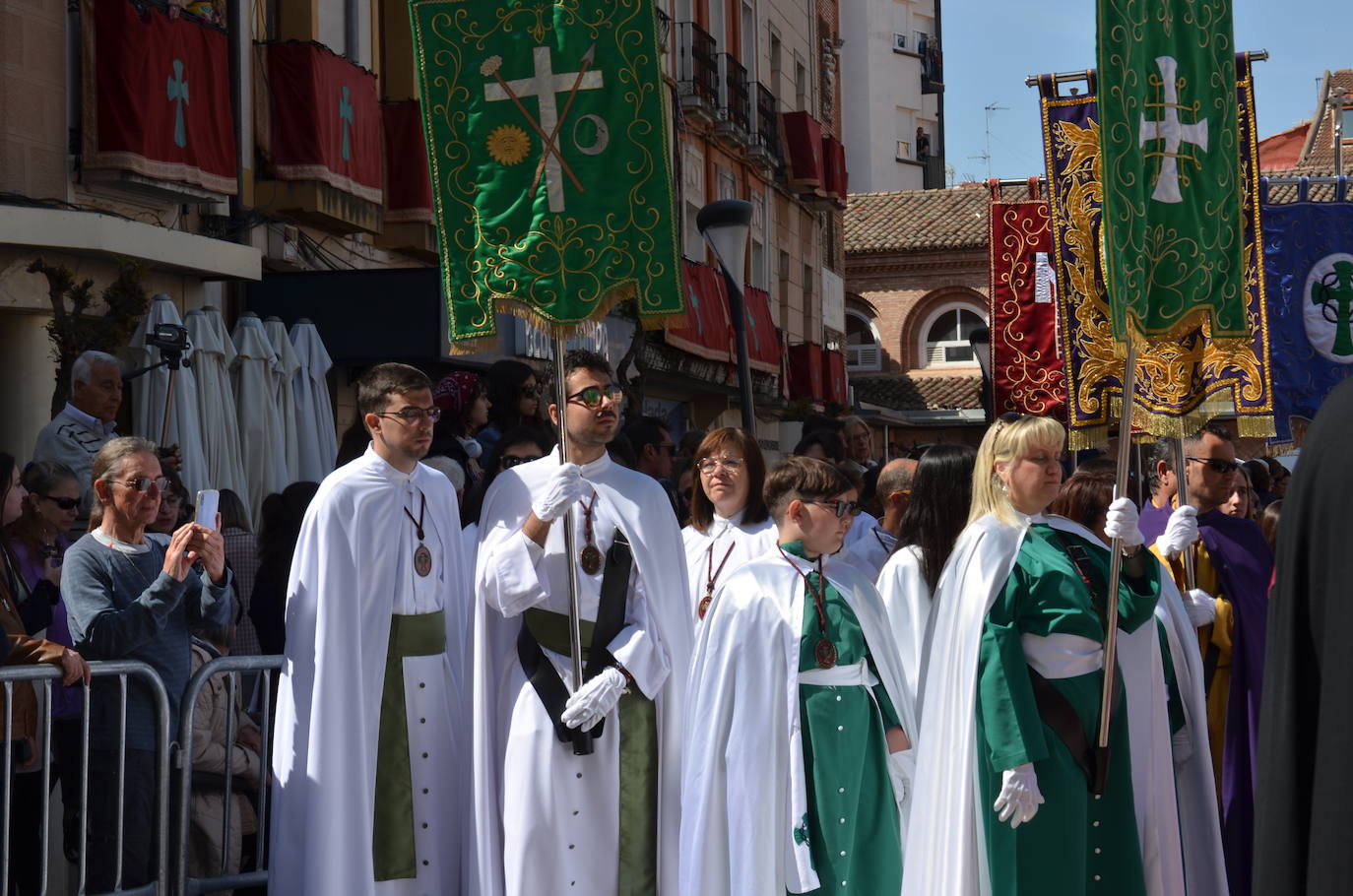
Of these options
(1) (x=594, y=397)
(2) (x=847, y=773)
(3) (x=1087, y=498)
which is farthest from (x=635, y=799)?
(3) (x=1087, y=498)

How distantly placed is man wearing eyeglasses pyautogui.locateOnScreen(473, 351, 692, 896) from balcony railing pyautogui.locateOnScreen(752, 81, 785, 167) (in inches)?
819

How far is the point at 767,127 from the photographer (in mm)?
27453

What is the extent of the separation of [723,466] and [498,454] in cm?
94

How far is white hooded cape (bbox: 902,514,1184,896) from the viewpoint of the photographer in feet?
17.9

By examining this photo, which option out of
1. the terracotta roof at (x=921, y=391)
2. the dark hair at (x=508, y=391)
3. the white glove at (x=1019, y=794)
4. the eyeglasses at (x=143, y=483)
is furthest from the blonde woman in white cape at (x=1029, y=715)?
the terracotta roof at (x=921, y=391)

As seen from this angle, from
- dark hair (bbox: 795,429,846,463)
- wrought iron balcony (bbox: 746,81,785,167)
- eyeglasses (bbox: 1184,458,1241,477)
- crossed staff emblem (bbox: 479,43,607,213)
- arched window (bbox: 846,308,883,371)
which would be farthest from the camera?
arched window (bbox: 846,308,883,371)

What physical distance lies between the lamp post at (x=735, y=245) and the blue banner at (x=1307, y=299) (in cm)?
307

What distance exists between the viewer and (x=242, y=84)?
40.0ft

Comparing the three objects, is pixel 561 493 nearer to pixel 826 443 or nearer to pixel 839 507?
pixel 839 507

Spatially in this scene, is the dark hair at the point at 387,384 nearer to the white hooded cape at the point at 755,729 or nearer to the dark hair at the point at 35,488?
the white hooded cape at the point at 755,729

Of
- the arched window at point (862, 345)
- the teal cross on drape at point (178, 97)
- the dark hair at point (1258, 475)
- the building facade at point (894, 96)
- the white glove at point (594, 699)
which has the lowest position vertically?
the white glove at point (594, 699)

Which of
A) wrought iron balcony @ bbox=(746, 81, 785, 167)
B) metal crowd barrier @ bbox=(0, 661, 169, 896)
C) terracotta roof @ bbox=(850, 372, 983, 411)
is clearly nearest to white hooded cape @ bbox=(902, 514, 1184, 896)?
metal crowd barrier @ bbox=(0, 661, 169, 896)

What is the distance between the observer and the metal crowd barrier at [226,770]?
Answer: 624 centimetres

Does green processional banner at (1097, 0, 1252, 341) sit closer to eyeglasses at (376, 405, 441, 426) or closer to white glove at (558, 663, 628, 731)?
white glove at (558, 663, 628, 731)
